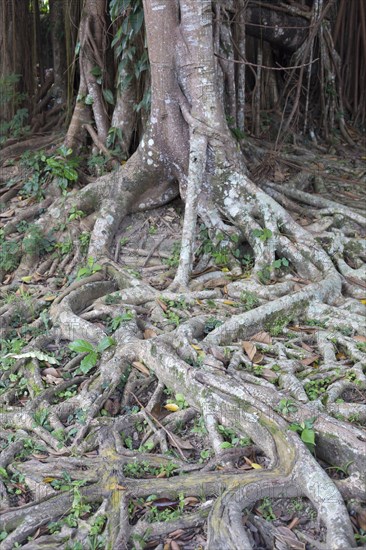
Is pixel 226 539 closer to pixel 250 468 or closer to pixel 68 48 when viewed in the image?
pixel 250 468

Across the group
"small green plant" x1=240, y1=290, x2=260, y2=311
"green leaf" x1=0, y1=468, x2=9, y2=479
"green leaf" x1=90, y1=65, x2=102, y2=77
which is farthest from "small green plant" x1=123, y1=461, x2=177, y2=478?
"green leaf" x1=90, y1=65, x2=102, y2=77

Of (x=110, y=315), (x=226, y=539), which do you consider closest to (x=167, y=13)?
(x=110, y=315)

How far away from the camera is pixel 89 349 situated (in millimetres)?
3779

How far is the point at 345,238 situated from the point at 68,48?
3524mm

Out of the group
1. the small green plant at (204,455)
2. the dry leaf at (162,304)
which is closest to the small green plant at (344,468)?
the small green plant at (204,455)

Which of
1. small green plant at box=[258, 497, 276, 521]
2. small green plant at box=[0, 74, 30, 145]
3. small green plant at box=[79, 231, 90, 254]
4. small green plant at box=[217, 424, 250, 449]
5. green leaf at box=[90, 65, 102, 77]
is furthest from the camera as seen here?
small green plant at box=[0, 74, 30, 145]

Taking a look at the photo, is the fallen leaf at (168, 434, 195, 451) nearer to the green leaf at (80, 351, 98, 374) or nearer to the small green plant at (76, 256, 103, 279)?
the green leaf at (80, 351, 98, 374)

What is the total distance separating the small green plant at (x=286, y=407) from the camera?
3.10 m

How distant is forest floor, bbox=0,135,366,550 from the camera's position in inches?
106

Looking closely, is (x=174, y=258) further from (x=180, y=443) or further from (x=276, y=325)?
(x=180, y=443)

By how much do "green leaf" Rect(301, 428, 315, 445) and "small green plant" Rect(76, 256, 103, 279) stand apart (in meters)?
2.18

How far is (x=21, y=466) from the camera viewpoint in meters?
3.08

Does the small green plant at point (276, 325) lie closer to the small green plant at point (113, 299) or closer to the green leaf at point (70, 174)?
the small green plant at point (113, 299)

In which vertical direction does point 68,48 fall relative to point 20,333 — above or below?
above
